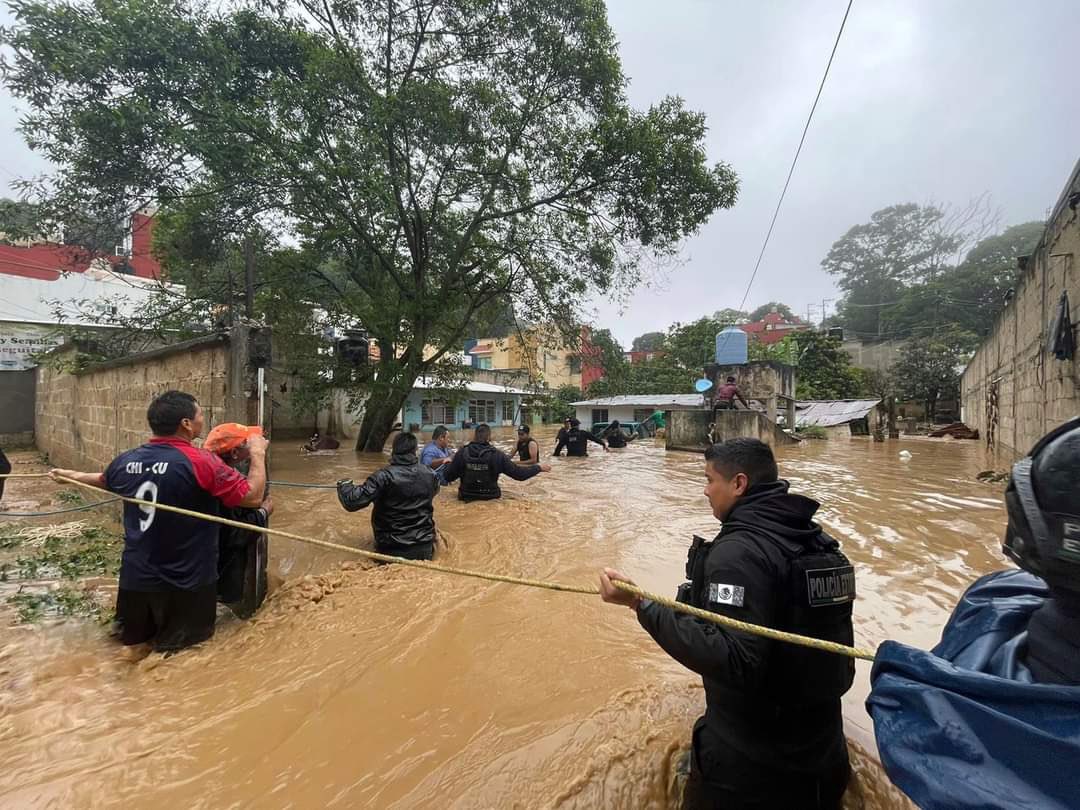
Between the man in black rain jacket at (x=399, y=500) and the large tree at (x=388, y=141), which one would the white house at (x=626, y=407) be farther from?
the man in black rain jacket at (x=399, y=500)

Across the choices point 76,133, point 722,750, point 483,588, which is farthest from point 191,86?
point 722,750

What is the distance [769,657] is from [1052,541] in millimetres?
856

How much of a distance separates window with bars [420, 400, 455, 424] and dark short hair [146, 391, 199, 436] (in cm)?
2074

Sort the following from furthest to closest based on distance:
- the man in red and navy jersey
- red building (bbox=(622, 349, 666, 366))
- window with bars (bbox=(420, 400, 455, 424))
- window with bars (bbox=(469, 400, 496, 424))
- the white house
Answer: red building (bbox=(622, 349, 666, 366))
the white house
window with bars (bbox=(469, 400, 496, 424))
window with bars (bbox=(420, 400, 455, 424))
the man in red and navy jersey

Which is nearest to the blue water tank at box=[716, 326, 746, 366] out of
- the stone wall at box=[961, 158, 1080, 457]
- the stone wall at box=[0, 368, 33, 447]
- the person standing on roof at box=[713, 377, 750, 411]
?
the person standing on roof at box=[713, 377, 750, 411]

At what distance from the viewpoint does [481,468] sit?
24.7 feet

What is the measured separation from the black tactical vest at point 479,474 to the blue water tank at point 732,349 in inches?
470

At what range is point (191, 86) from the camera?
Answer: 8867 millimetres

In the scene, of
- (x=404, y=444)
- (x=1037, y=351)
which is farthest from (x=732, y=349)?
(x=404, y=444)

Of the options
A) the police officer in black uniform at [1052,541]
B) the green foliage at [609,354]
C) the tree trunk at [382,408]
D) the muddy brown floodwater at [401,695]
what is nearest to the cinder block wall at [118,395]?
the muddy brown floodwater at [401,695]

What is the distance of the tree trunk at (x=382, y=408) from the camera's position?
11609mm

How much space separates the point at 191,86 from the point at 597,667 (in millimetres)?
11153

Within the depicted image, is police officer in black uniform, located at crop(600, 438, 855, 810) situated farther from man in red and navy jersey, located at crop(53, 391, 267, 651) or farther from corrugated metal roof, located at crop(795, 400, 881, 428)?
corrugated metal roof, located at crop(795, 400, 881, 428)

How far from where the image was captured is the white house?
2847 cm
